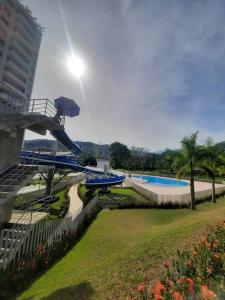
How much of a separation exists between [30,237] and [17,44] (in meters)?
65.3

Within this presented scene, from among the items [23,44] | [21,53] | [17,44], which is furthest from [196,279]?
[23,44]

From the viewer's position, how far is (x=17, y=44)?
5678 cm

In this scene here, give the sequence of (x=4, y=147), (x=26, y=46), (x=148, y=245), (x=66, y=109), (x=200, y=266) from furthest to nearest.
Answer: (x=26, y=46) < (x=66, y=109) < (x=4, y=147) < (x=148, y=245) < (x=200, y=266)

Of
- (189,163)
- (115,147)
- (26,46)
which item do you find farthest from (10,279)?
(115,147)

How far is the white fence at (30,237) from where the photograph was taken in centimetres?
691

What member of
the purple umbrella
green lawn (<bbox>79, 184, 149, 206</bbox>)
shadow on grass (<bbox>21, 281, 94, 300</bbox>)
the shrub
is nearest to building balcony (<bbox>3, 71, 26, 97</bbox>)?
the purple umbrella

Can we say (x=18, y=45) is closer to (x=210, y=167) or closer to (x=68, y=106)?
(x=68, y=106)

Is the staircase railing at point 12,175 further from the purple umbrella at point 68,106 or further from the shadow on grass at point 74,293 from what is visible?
the purple umbrella at point 68,106

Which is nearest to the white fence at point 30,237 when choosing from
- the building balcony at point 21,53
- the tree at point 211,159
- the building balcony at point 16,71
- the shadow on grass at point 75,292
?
the shadow on grass at point 75,292

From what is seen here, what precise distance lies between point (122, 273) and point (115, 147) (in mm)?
98867

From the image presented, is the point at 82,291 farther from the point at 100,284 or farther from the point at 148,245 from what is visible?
the point at 148,245

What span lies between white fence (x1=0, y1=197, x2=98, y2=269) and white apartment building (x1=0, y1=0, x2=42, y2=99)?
48.5 metres

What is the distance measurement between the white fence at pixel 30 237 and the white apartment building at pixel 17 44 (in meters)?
48.5

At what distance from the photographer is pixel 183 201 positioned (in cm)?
1812
